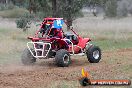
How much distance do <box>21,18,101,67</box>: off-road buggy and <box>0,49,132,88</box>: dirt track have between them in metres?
0.33

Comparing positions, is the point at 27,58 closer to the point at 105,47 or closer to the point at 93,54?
the point at 93,54

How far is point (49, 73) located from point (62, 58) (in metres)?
1.42

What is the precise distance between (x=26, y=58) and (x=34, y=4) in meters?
22.7

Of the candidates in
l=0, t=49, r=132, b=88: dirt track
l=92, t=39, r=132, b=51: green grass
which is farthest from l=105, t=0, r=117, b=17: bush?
l=0, t=49, r=132, b=88: dirt track

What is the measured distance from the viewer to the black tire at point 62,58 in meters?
13.9

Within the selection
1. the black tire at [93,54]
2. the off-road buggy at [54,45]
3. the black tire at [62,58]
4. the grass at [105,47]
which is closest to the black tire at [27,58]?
the off-road buggy at [54,45]

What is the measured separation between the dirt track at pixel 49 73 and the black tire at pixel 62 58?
0.21 m

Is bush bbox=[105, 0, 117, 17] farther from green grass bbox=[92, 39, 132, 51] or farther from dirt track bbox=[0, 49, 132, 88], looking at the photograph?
dirt track bbox=[0, 49, 132, 88]

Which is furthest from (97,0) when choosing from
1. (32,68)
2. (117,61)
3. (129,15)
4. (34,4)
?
(32,68)

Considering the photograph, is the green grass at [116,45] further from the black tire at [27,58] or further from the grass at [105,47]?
the black tire at [27,58]

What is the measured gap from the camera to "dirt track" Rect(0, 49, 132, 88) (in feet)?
36.2

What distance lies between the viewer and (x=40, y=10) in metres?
37.2

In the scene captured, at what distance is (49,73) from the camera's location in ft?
41.4

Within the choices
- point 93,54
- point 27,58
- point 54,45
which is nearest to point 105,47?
point 93,54
